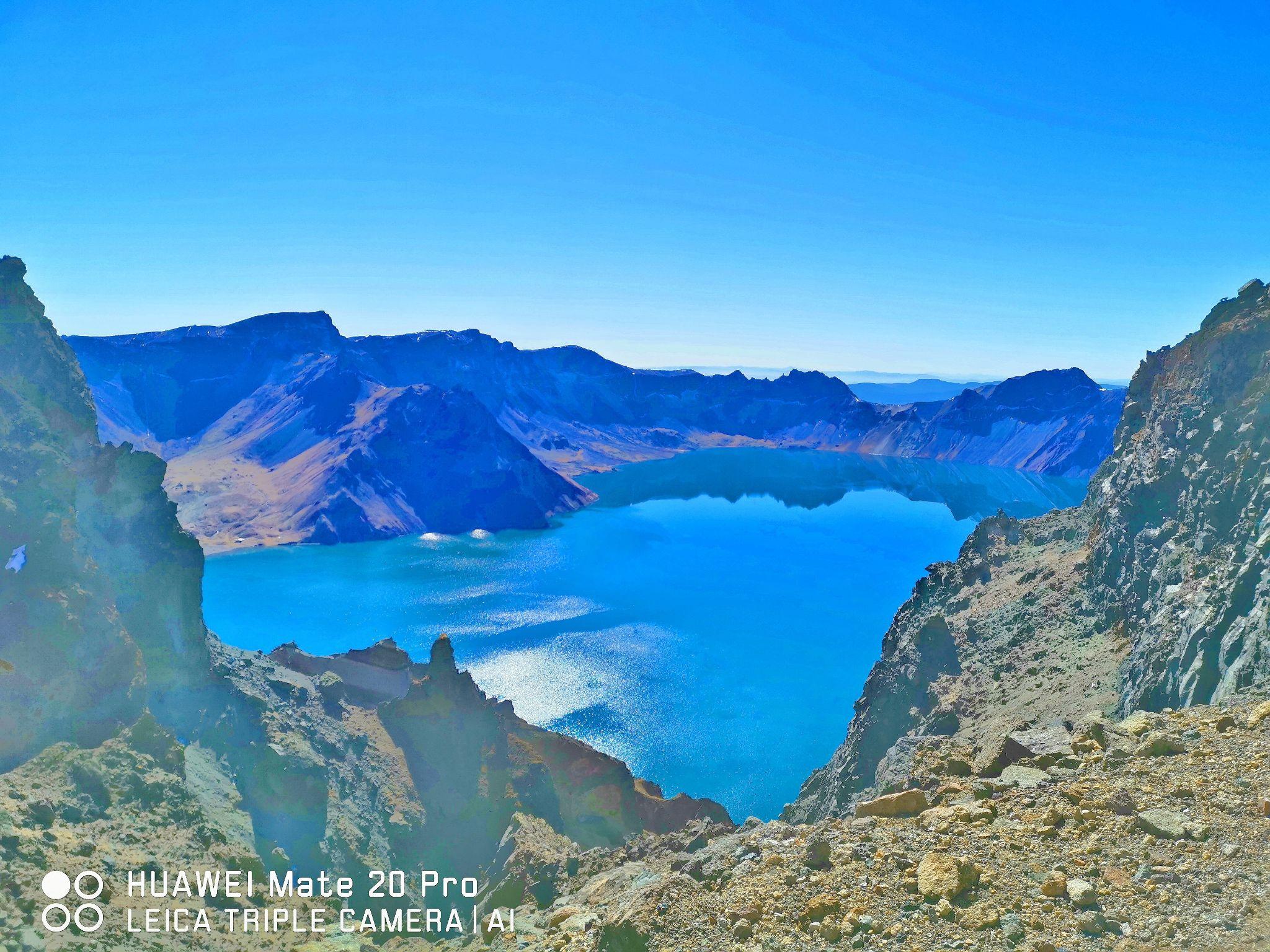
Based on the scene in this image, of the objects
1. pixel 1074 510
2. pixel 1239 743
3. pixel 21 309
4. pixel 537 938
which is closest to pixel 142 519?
pixel 21 309

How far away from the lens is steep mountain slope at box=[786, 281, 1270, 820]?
2777 centimetres

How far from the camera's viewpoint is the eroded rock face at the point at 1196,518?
85.9ft

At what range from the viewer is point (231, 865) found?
102 feet

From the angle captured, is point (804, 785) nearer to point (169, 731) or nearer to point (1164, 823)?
point (169, 731)

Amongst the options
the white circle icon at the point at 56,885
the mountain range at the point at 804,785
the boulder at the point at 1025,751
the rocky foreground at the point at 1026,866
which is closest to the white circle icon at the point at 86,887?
the white circle icon at the point at 56,885

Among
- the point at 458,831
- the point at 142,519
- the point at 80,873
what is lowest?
the point at 458,831

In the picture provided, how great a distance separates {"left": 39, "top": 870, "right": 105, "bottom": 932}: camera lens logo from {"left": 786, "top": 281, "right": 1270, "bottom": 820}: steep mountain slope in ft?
86.5

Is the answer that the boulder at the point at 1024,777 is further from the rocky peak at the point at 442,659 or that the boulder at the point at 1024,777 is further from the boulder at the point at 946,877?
the rocky peak at the point at 442,659

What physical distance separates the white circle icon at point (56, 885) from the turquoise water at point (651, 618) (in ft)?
145

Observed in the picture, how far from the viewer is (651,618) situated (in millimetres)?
107062

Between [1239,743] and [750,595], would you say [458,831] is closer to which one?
[1239,743]

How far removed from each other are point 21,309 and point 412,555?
11417 centimetres

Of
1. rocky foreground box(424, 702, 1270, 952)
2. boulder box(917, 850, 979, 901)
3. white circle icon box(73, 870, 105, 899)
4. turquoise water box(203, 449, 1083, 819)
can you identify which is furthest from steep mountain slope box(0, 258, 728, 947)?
boulder box(917, 850, 979, 901)

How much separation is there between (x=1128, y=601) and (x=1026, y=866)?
100ft
